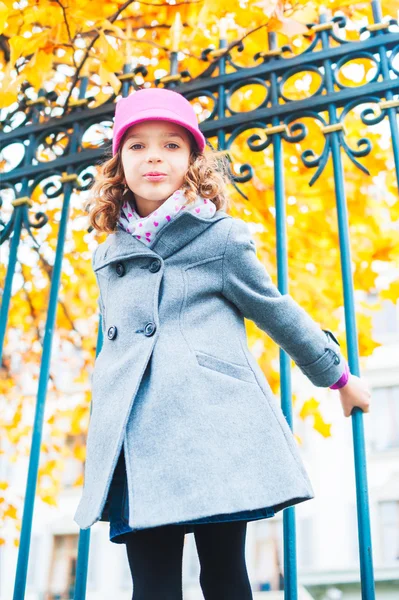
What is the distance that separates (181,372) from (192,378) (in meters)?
0.03

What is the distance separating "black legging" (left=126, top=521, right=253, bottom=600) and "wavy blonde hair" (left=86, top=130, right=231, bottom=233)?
885 mm

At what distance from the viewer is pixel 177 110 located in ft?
6.11

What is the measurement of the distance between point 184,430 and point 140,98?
38.7 inches

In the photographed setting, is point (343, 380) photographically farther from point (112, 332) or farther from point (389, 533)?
point (389, 533)

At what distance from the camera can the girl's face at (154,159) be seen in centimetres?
180

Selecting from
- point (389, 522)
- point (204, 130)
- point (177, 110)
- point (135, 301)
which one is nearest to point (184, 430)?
point (135, 301)

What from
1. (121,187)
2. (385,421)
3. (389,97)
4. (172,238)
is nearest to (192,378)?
(172,238)

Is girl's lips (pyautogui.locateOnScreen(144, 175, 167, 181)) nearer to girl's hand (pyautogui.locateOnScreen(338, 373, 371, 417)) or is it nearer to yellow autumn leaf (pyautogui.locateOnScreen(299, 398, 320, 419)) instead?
girl's hand (pyautogui.locateOnScreen(338, 373, 371, 417))

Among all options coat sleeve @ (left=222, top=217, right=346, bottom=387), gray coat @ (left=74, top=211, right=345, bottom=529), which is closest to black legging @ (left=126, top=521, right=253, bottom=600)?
gray coat @ (left=74, top=211, right=345, bottom=529)

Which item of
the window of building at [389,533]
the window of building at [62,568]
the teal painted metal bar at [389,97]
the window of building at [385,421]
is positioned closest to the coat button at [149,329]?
the teal painted metal bar at [389,97]

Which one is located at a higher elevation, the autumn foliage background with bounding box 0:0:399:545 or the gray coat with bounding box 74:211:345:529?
the autumn foliage background with bounding box 0:0:399:545

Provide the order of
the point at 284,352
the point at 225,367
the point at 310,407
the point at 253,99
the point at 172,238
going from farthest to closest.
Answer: the point at 310,407, the point at 253,99, the point at 284,352, the point at 172,238, the point at 225,367

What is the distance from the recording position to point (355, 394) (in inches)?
71.9

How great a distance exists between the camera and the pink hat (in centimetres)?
181
